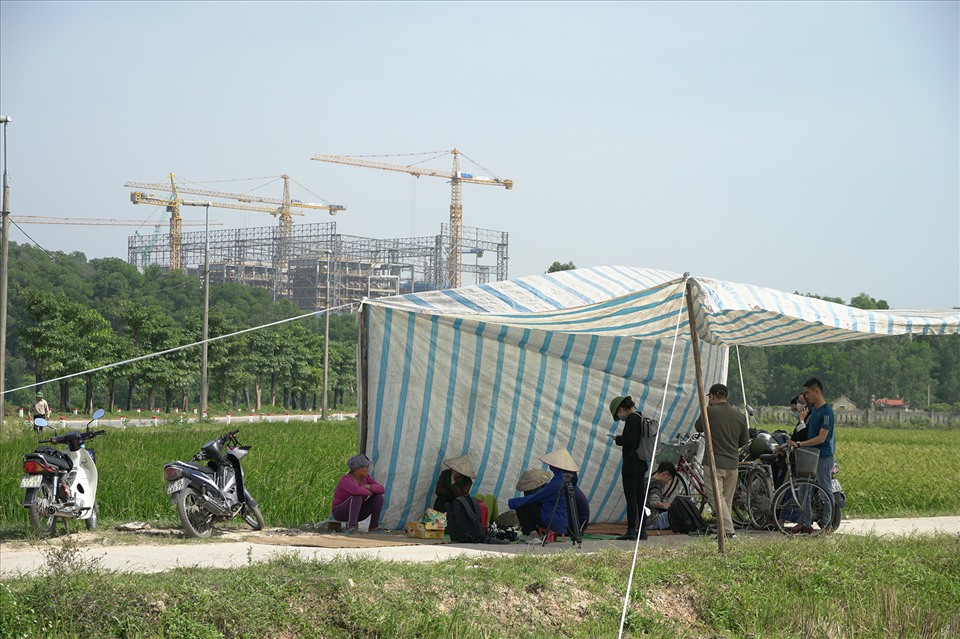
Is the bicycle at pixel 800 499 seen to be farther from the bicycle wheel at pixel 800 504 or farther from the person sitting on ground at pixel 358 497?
the person sitting on ground at pixel 358 497

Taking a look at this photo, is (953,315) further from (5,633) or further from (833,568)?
(5,633)

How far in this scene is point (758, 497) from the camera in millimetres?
11773

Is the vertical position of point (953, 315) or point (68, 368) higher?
point (953, 315)

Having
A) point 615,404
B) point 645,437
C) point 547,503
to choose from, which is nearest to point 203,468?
point 547,503

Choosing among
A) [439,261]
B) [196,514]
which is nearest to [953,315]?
[196,514]

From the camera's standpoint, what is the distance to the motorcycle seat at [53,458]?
9.80 m

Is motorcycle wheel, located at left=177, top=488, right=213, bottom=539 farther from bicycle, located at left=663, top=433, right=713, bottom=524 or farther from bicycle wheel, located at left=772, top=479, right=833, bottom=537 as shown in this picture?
bicycle wheel, located at left=772, top=479, right=833, bottom=537

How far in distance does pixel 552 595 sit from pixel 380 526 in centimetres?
396

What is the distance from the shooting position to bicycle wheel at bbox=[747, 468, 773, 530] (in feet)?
38.3

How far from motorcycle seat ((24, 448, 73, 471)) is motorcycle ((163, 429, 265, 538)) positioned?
883 millimetres

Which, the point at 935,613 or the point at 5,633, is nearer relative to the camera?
the point at 5,633

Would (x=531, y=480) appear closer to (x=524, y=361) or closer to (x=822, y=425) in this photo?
(x=524, y=361)

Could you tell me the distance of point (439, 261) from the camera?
156 m

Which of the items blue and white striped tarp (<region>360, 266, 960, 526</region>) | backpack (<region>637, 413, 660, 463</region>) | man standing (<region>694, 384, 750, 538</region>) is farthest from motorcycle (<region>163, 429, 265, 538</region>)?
man standing (<region>694, 384, 750, 538</region>)
